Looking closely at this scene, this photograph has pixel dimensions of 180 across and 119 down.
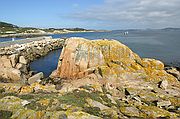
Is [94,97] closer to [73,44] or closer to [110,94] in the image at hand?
[110,94]

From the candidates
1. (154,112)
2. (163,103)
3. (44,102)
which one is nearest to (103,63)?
(163,103)

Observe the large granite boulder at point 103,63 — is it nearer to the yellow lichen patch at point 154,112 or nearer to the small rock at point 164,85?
the small rock at point 164,85

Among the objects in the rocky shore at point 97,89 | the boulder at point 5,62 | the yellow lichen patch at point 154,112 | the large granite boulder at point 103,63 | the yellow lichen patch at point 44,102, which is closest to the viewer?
the rocky shore at point 97,89

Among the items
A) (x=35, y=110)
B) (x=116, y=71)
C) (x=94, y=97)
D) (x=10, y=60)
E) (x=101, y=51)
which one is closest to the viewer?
(x=35, y=110)

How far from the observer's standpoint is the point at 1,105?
17078 mm

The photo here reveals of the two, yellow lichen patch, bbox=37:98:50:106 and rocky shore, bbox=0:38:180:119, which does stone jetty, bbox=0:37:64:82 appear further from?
yellow lichen patch, bbox=37:98:50:106

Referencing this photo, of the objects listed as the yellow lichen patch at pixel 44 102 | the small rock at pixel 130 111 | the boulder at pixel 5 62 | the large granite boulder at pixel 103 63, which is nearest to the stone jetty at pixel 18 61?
the boulder at pixel 5 62

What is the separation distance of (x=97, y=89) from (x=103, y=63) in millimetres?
4562

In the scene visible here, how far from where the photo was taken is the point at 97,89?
22953 millimetres

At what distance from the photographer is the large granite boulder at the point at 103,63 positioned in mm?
26047

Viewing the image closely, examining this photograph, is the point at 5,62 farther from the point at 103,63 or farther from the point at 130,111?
the point at 130,111

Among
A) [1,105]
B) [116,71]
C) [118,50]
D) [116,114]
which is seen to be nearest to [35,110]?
[1,105]

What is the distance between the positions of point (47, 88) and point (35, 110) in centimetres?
663

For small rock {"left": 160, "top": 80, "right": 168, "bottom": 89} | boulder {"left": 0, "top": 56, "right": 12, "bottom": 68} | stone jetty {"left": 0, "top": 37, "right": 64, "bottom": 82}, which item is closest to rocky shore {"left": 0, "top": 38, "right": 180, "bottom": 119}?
small rock {"left": 160, "top": 80, "right": 168, "bottom": 89}
